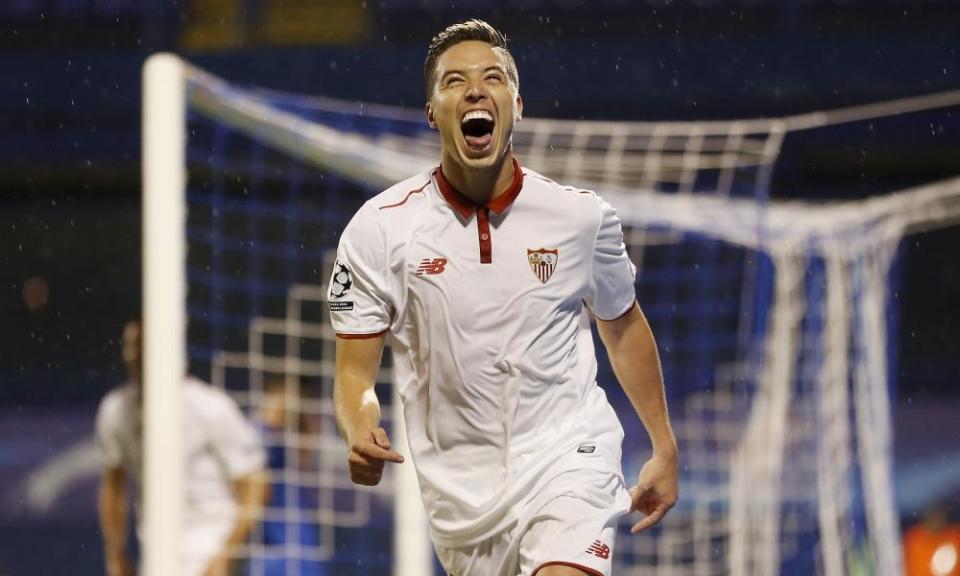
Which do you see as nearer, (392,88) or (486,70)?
(486,70)

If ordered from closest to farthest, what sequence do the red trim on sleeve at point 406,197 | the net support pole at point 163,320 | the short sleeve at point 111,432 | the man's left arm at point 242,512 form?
the red trim on sleeve at point 406,197
the net support pole at point 163,320
the man's left arm at point 242,512
the short sleeve at point 111,432

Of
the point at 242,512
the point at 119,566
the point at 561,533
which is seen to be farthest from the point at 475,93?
the point at 119,566

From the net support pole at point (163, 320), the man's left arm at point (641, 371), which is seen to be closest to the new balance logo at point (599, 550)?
the man's left arm at point (641, 371)

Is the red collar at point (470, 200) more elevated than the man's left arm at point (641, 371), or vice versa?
the red collar at point (470, 200)

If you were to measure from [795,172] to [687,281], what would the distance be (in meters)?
2.11

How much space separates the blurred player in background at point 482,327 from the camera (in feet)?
9.85

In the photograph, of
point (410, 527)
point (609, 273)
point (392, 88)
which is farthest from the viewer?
point (392, 88)

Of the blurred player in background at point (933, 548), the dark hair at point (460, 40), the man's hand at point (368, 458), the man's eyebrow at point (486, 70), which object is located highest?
the dark hair at point (460, 40)

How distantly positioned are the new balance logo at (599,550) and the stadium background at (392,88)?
360 inches

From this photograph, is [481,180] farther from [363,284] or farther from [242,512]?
[242,512]

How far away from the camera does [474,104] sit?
2984 millimetres

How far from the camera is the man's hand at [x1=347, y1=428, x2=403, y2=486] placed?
2.74 meters

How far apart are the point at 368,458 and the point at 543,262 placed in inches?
22.8

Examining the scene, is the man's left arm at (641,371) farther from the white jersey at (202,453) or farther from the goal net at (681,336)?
the white jersey at (202,453)
